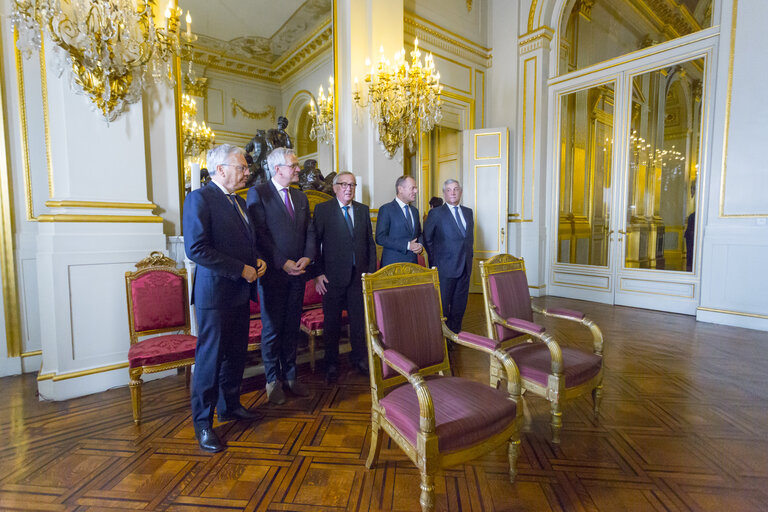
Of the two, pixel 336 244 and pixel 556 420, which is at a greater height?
pixel 336 244

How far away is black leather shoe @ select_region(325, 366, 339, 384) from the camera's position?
2.67 meters

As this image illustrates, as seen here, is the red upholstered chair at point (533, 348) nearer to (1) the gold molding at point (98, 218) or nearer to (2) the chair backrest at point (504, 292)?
(2) the chair backrest at point (504, 292)

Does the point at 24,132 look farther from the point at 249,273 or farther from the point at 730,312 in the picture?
the point at 730,312

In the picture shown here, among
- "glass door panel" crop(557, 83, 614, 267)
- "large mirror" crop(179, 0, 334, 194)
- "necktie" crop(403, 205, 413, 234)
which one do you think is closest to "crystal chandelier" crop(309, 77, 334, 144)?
"large mirror" crop(179, 0, 334, 194)

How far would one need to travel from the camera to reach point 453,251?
124 inches

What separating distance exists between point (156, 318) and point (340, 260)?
1268 millimetres

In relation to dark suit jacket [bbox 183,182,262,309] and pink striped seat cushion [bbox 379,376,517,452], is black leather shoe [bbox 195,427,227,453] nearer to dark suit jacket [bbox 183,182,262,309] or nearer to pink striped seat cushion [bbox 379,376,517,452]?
dark suit jacket [bbox 183,182,262,309]

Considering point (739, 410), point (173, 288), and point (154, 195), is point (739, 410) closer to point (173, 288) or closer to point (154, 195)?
point (173, 288)

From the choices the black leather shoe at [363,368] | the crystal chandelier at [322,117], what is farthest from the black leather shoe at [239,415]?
the crystal chandelier at [322,117]

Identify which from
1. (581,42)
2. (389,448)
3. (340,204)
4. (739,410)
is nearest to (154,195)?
(340,204)

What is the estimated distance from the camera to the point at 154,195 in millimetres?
2846

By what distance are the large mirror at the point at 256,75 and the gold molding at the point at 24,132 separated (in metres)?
1.06

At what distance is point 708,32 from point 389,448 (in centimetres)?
566

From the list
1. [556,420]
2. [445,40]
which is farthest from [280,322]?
[445,40]
